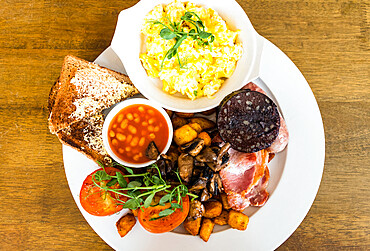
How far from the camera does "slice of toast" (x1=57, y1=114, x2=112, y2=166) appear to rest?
2.13 metres

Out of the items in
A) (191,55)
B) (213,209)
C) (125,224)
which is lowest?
(125,224)

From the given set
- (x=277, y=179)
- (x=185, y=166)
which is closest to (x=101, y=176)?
(x=185, y=166)

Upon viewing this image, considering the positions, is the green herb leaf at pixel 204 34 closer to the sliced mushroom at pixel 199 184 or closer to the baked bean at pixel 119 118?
the baked bean at pixel 119 118

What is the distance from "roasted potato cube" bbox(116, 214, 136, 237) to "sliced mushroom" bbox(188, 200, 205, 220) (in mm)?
420

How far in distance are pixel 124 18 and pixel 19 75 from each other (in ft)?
3.58

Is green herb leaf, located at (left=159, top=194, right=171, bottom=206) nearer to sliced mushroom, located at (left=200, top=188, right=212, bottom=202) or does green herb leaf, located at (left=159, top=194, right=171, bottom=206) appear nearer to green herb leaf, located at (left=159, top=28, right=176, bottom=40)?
sliced mushroom, located at (left=200, top=188, right=212, bottom=202)

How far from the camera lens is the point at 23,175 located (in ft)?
7.56

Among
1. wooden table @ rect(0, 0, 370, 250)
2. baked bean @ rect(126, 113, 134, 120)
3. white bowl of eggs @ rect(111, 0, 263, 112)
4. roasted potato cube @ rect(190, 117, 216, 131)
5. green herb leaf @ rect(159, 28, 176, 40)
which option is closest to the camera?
green herb leaf @ rect(159, 28, 176, 40)

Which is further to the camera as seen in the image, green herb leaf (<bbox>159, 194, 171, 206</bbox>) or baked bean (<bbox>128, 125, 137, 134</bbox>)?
baked bean (<bbox>128, 125, 137, 134</bbox>)

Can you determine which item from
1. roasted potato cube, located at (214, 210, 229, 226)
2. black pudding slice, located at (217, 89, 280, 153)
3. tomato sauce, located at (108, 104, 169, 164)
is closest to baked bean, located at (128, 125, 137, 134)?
tomato sauce, located at (108, 104, 169, 164)

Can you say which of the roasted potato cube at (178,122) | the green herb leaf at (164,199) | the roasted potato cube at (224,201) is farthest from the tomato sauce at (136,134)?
the roasted potato cube at (224,201)

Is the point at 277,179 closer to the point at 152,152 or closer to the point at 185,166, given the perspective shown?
the point at 185,166

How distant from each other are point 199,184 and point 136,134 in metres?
0.54

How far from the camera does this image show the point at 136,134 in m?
2.00
